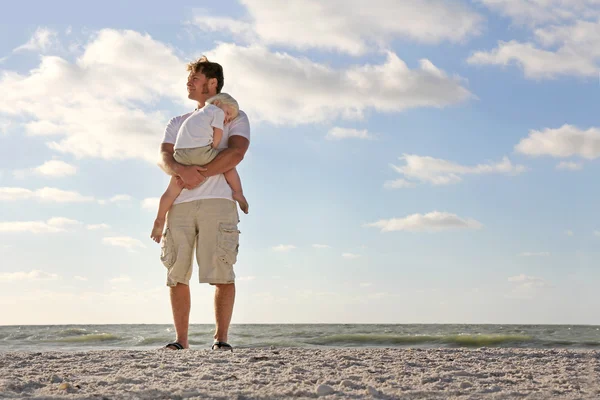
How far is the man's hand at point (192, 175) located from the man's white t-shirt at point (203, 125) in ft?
0.58

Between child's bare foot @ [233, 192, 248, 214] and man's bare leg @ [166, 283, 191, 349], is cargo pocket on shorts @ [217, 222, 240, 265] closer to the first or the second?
child's bare foot @ [233, 192, 248, 214]

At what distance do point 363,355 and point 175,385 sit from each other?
5.37 feet

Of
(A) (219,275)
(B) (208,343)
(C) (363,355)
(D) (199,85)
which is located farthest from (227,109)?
(B) (208,343)

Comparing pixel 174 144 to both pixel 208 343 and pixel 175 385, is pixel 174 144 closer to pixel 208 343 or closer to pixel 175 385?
pixel 175 385

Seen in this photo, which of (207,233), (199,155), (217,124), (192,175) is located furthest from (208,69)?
(207,233)

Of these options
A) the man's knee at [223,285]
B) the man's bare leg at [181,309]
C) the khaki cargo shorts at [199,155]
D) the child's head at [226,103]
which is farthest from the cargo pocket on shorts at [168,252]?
the child's head at [226,103]

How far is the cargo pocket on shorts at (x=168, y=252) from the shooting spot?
4.85 metres

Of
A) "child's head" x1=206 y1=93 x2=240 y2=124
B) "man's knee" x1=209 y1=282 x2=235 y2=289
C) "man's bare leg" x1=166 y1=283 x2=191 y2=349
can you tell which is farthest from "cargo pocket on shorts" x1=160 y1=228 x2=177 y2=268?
"child's head" x1=206 y1=93 x2=240 y2=124

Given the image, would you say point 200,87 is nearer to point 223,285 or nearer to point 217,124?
point 217,124

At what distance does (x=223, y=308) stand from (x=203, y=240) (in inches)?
21.4

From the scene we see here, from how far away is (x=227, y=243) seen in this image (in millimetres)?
4738

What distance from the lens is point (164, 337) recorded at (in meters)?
11.5

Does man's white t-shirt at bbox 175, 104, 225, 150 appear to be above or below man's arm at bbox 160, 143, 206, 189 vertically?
above

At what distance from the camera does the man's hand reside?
4758 mm
